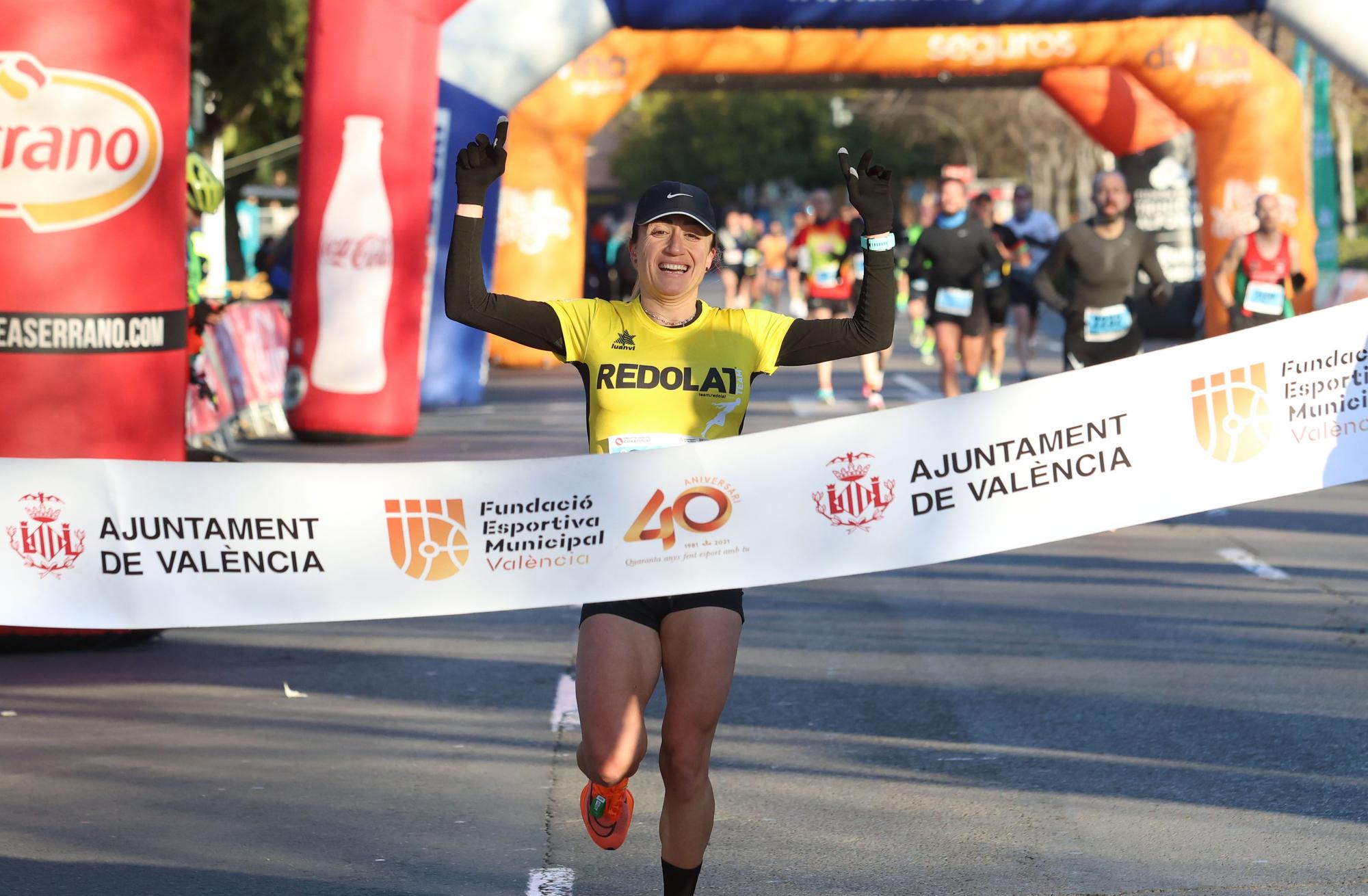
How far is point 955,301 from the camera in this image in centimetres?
1666

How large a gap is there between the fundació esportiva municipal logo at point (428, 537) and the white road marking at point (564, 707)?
5.45 ft

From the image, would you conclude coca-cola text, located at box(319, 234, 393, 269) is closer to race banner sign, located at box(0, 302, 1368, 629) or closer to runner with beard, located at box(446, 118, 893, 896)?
race banner sign, located at box(0, 302, 1368, 629)

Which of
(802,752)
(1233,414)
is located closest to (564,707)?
(802,752)

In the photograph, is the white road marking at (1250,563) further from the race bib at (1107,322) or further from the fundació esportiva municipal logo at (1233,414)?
the fundació esportiva municipal logo at (1233,414)

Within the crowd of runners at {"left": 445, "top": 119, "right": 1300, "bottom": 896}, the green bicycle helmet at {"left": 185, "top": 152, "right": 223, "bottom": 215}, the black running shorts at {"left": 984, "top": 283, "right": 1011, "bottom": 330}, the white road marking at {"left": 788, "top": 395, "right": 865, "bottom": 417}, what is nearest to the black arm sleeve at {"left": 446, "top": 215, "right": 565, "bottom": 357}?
the crowd of runners at {"left": 445, "top": 119, "right": 1300, "bottom": 896}

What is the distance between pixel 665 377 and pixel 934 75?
24.8 m

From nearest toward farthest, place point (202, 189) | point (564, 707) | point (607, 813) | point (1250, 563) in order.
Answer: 1. point (607, 813)
2. point (564, 707)
3. point (1250, 563)
4. point (202, 189)

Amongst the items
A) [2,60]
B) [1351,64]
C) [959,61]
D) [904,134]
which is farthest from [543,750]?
[904,134]

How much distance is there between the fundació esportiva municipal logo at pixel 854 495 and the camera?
5.45 meters

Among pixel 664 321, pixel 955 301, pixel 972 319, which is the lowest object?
pixel 664 321

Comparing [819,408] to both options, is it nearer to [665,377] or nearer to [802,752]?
[802,752]

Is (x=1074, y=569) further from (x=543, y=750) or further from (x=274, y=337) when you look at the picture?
(x=274, y=337)

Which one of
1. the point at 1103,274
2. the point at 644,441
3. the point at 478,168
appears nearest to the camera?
the point at 478,168

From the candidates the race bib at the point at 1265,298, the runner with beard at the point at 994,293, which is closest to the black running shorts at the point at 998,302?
the runner with beard at the point at 994,293
